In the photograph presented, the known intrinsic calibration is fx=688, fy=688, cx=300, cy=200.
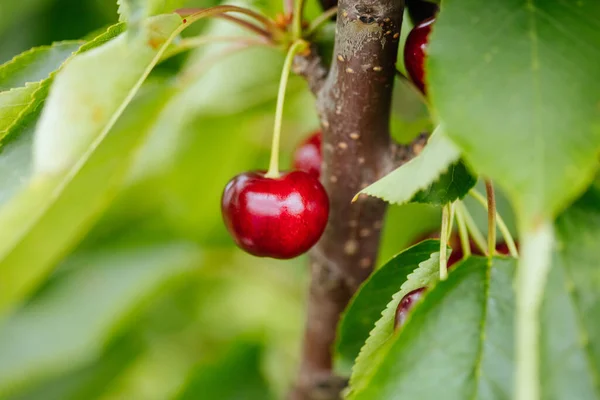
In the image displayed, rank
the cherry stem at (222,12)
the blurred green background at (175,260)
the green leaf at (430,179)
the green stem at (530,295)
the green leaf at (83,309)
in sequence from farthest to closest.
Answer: the green leaf at (83,309) → the blurred green background at (175,260) → the cherry stem at (222,12) → the green leaf at (430,179) → the green stem at (530,295)

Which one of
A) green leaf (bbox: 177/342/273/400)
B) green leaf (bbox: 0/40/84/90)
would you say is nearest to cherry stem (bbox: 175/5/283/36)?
green leaf (bbox: 0/40/84/90)

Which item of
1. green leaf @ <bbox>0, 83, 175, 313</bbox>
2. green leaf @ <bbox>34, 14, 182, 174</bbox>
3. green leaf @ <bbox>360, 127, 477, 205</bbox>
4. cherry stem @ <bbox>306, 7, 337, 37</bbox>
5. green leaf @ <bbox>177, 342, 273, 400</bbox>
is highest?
green leaf @ <bbox>34, 14, 182, 174</bbox>

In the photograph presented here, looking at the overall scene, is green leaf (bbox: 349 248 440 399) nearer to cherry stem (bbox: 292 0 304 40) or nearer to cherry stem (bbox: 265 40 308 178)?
cherry stem (bbox: 265 40 308 178)

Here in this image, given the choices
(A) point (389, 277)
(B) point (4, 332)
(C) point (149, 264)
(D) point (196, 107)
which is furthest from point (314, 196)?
(B) point (4, 332)

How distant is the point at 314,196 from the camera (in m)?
0.66

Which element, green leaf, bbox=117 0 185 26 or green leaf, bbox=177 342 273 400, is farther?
green leaf, bbox=177 342 273 400

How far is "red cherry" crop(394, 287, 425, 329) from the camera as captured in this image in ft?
1.86

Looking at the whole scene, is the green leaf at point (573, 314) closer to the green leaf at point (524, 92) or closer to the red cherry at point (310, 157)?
the green leaf at point (524, 92)

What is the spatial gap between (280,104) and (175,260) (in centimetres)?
93

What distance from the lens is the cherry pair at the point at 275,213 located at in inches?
25.3

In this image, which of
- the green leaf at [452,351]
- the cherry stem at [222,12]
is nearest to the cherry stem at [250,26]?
the cherry stem at [222,12]

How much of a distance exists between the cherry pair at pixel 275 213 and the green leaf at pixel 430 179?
12 centimetres

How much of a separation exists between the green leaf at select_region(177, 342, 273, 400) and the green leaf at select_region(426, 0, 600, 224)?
963 mm

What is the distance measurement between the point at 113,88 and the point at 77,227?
0.62 meters
